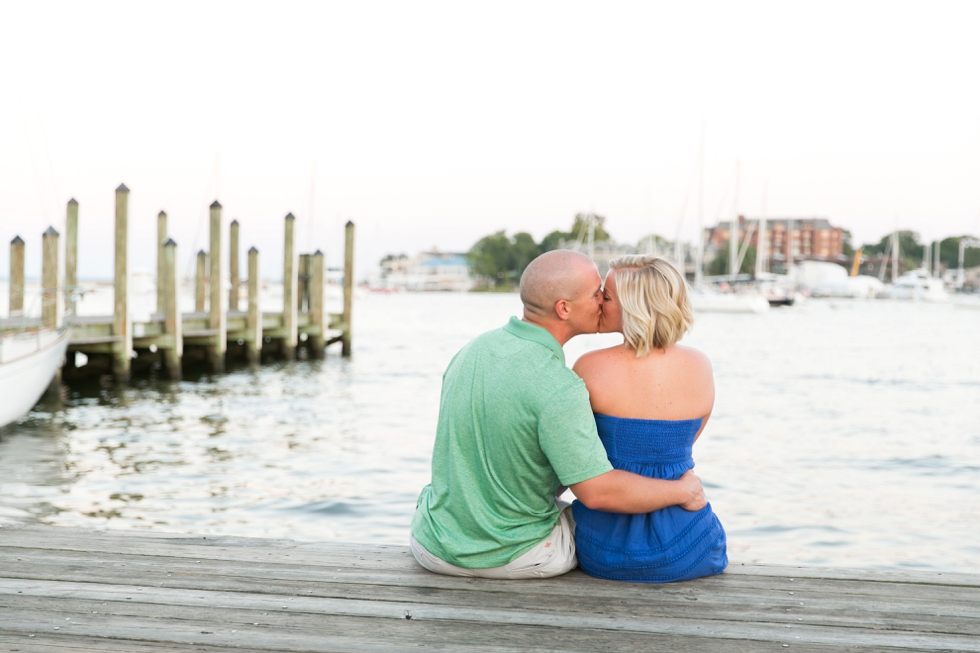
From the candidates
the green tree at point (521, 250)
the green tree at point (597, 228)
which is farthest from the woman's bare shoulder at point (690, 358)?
the green tree at point (521, 250)

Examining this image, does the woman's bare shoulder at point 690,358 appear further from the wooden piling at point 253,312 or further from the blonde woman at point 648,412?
the wooden piling at point 253,312

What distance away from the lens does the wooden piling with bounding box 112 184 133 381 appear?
15242 millimetres

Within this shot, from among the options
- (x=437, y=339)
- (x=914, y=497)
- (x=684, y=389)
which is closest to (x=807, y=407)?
(x=914, y=497)

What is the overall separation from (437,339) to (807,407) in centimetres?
2305

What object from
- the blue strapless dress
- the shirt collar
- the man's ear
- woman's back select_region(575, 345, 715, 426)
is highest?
the man's ear

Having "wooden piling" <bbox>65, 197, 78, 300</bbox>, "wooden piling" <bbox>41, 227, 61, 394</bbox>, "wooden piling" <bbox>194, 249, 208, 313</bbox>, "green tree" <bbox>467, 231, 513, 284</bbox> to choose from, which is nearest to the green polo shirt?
"wooden piling" <bbox>41, 227, 61, 394</bbox>

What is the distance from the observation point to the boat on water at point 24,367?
1127cm

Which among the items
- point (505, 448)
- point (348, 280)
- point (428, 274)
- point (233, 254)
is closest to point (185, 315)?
point (233, 254)

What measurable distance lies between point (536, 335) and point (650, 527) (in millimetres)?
788

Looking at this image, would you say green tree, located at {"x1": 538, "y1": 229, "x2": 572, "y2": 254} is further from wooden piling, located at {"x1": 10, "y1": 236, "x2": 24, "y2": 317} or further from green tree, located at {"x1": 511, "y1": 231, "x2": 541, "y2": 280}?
wooden piling, located at {"x1": 10, "y1": 236, "x2": 24, "y2": 317}

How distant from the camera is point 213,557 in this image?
133 inches

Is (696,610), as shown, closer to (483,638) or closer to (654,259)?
(483,638)

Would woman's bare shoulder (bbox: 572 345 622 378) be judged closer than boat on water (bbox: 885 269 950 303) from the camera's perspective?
Yes

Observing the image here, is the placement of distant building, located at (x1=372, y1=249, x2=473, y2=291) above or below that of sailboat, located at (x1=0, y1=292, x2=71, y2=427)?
above
